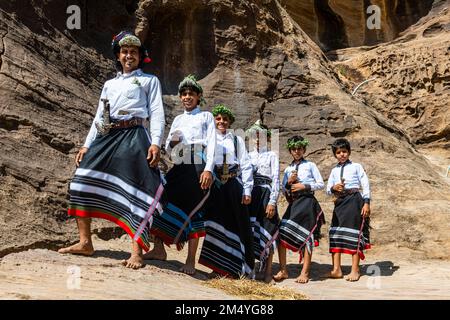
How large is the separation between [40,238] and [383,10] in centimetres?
2281

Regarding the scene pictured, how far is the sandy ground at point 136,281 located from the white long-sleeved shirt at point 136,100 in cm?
102

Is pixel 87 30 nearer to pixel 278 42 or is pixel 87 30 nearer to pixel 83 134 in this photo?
pixel 83 134

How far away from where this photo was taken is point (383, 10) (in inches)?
976

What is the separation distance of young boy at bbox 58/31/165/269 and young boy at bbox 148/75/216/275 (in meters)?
0.36

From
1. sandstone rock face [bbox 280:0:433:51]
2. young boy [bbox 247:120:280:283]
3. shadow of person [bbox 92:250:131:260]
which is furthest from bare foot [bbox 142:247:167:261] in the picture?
sandstone rock face [bbox 280:0:433:51]

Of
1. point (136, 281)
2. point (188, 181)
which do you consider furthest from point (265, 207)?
point (136, 281)

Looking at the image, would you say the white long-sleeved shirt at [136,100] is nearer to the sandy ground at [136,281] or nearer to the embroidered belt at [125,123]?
the embroidered belt at [125,123]

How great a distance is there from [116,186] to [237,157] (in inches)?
54.2

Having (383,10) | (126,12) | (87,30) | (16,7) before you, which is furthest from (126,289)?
(383,10)

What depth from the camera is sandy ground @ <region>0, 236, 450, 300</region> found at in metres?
3.40

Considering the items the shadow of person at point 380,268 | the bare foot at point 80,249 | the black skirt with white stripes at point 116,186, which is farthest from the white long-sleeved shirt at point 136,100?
the shadow of person at point 380,268

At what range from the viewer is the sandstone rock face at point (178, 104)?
594 cm

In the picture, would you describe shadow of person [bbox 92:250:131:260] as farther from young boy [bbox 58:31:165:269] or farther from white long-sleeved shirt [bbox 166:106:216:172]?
white long-sleeved shirt [bbox 166:106:216:172]

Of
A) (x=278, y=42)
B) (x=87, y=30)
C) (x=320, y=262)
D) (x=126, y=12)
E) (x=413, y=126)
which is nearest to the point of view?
(x=320, y=262)
